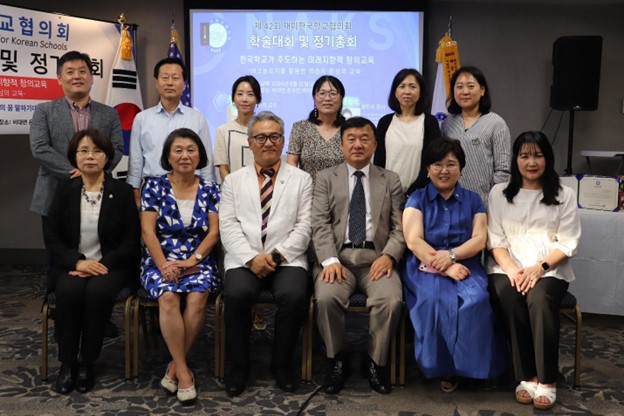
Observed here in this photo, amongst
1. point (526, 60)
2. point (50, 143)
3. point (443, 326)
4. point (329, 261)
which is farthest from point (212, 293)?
point (526, 60)

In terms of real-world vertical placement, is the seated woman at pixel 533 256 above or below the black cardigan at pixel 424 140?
below

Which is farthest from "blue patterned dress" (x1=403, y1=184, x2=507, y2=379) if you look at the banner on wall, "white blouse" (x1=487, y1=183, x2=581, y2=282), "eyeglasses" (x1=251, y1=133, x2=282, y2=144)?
the banner on wall

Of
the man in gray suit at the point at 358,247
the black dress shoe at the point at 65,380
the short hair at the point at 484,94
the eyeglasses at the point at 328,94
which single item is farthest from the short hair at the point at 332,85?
the black dress shoe at the point at 65,380

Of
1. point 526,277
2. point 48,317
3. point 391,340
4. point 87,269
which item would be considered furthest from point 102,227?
point 526,277

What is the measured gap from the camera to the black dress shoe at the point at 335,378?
Answer: 2.59m

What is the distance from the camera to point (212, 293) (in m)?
2.73

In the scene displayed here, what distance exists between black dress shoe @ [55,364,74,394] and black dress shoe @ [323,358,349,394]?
1.14m

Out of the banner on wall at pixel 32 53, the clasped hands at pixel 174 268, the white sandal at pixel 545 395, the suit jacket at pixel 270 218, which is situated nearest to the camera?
the white sandal at pixel 545 395

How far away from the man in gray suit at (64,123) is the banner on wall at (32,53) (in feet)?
3.54

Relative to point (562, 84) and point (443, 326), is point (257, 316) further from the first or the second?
point (562, 84)

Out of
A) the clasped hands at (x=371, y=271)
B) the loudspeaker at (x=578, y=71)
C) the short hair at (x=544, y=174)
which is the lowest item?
the clasped hands at (x=371, y=271)

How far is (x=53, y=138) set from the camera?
10.4 feet

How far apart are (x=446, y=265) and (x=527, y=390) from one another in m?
0.63

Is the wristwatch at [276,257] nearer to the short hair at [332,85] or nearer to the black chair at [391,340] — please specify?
the black chair at [391,340]
